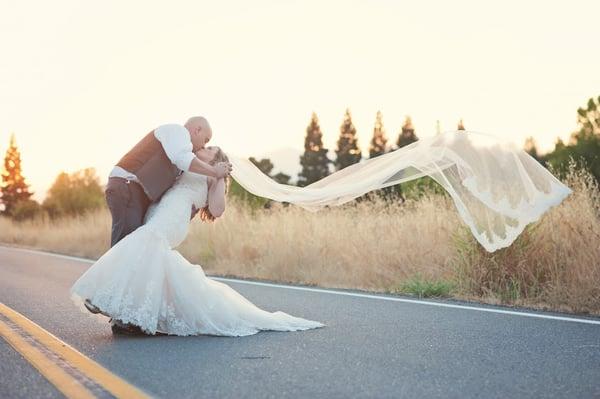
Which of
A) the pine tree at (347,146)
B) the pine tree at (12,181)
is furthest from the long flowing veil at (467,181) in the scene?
the pine tree at (12,181)

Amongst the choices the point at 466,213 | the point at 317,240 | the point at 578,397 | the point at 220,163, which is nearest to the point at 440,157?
the point at 466,213

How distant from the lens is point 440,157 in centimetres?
923

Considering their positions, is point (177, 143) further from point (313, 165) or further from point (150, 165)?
point (313, 165)

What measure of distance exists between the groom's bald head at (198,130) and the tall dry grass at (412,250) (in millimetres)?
4409

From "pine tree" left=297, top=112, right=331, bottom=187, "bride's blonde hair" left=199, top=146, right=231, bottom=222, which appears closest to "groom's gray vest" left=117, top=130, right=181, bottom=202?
"bride's blonde hair" left=199, top=146, right=231, bottom=222

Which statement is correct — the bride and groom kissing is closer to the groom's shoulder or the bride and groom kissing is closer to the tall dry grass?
the groom's shoulder

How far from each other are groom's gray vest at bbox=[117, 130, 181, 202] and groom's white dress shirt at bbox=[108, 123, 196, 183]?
4.8 inches

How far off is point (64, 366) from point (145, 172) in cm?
240

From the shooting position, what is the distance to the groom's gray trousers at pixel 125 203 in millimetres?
7531

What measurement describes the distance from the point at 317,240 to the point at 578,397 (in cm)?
1105

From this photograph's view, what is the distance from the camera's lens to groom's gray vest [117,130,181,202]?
7516mm

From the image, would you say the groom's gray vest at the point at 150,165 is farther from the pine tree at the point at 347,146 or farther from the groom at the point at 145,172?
the pine tree at the point at 347,146

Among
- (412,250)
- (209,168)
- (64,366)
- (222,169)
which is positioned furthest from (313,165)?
(64,366)

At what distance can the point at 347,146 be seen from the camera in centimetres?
10900
